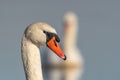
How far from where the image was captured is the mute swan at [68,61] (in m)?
21.4

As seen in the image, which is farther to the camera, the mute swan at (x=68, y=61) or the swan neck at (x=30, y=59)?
the mute swan at (x=68, y=61)

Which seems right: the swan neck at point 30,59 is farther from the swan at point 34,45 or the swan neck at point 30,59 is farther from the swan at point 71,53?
the swan at point 71,53

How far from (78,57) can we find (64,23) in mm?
2235

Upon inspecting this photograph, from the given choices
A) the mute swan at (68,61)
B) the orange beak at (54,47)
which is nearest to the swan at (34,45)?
the orange beak at (54,47)

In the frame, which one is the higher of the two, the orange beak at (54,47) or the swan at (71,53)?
the orange beak at (54,47)

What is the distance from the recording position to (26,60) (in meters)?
9.07

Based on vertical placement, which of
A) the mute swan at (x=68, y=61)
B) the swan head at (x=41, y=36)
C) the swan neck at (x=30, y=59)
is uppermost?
the swan head at (x=41, y=36)

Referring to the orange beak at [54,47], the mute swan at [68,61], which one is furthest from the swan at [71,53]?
the orange beak at [54,47]

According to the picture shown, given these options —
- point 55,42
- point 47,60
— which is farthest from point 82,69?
point 55,42

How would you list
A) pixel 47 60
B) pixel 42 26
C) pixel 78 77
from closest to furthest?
pixel 42 26
pixel 47 60
pixel 78 77

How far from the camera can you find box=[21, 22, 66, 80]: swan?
898 centimetres

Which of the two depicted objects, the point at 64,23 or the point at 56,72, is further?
the point at 64,23

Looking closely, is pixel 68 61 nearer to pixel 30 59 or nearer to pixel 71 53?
pixel 71 53

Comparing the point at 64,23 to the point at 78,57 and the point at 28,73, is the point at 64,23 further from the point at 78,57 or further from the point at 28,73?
the point at 28,73
